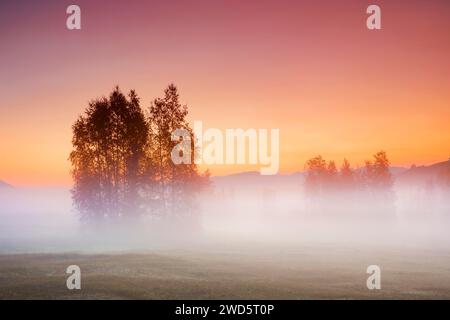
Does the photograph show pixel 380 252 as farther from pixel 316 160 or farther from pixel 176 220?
pixel 316 160

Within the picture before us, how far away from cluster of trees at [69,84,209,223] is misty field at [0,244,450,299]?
1668 centimetres

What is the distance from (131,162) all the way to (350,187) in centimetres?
7787

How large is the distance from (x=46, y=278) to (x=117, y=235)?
38384mm

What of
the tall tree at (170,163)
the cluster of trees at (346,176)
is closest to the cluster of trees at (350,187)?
the cluster of trees at (346,176)

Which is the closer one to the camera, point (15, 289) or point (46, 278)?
point (15, 289)

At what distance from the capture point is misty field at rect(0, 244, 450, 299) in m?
31.8

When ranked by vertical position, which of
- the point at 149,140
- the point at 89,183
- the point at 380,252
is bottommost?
the point at 380,252

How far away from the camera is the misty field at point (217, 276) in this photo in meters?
31.8

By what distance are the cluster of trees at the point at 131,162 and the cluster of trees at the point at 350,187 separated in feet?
210

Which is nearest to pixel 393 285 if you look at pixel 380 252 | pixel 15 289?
pixel 15 289

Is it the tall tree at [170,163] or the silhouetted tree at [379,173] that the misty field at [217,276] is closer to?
→ the tall tree at [170,163]

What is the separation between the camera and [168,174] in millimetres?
76562

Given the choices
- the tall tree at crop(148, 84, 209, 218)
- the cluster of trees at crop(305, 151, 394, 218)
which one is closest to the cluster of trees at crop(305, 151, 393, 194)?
the cluster of trees at crop(305, 151, 394, 218)
